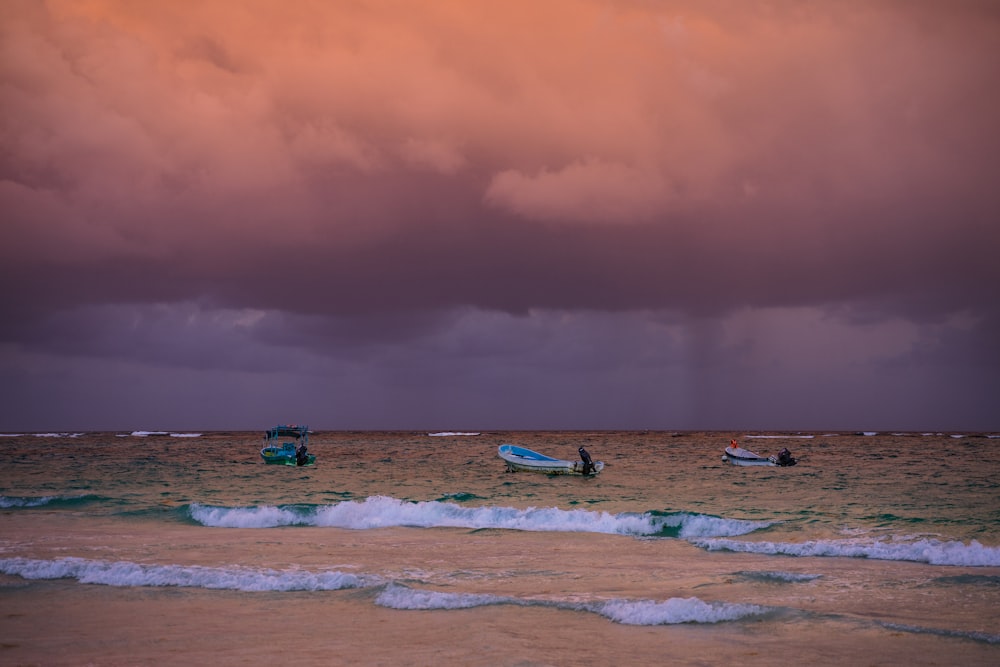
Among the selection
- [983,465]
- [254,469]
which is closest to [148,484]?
[254,469]

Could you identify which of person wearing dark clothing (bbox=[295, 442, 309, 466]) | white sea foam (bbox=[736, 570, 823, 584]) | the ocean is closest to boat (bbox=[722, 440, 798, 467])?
the ocean

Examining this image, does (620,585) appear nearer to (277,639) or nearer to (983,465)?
(277,639)

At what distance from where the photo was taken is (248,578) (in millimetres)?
16703

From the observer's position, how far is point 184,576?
17.1 metres

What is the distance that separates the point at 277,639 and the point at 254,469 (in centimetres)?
5109

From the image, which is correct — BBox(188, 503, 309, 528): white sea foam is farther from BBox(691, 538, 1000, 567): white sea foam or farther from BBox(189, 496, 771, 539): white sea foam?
BBox(691, 538, 1000, 567): white sea foam

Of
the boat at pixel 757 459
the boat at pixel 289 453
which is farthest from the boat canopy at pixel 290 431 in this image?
the boat at pixel 757 459

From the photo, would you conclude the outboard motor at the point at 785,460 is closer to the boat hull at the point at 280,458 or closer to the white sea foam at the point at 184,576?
the boat hull at the point at 280,458

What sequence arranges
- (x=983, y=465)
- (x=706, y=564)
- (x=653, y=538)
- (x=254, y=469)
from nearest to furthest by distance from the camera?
(x=706, y=564) → (x=653, y=538) → (x=983, y=465) → (x=254, y=469)

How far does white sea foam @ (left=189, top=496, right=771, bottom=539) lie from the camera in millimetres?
26891

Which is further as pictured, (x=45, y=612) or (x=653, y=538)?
(x=653, y=538)

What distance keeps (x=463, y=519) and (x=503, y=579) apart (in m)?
12.6

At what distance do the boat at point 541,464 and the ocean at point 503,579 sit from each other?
1193 cm

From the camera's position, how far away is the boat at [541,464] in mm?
49906
